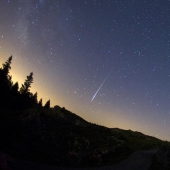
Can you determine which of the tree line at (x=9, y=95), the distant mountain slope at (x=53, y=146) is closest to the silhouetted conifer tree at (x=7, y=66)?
the tree line at (x=9, y=95)

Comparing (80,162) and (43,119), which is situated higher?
(43,119)

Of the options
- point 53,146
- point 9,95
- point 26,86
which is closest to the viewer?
point 53,146

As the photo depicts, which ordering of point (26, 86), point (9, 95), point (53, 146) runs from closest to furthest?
point (53, 146) < point (9, 95) < point (26, 86)

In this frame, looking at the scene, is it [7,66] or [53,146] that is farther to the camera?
[7,66]

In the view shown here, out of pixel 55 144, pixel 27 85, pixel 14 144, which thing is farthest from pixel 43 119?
pixel 27 85

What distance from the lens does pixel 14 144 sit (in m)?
21.0

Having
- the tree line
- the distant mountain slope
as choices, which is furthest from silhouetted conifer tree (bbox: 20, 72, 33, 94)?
the distant mountain slope

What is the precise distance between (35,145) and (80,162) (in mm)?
6352

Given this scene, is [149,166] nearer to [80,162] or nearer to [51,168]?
[80,162]

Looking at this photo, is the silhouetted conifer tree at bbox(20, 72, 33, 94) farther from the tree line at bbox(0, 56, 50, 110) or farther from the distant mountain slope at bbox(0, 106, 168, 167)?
the distant mountain slope at bbox(0, 106, 168, 167)

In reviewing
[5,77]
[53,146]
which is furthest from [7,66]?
[53,146]

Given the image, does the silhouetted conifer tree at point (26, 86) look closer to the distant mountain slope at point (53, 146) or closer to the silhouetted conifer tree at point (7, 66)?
the silhouetted conifer tree at point (7, 66)

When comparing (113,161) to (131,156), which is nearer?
(113,161)

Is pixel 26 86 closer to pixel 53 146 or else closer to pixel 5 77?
pixel 5 77
